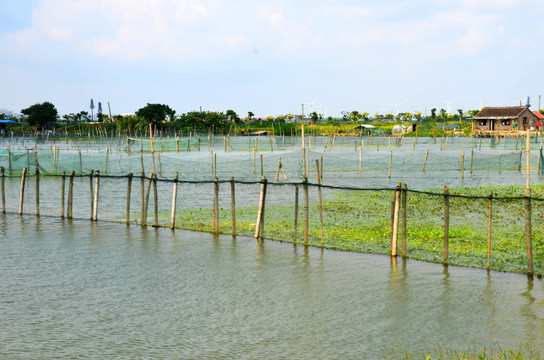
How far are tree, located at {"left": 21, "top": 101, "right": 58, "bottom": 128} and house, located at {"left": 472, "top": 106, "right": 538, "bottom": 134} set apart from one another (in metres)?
70.3

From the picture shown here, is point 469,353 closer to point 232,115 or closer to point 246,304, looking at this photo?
point 246,304

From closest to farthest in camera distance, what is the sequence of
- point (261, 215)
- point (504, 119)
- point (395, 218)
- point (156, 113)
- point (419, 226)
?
point (395, 218) < point (261, 215) < point (419, 226) < point (504, 119) < point (156, 113)

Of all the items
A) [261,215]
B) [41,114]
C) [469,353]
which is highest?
[41,114]

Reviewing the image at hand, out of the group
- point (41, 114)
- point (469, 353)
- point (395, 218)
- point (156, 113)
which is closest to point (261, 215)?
point (395, 218)

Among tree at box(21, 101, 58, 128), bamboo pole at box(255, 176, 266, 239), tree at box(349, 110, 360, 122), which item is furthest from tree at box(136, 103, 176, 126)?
bamboo pole at box(255, 176, 266, 239)

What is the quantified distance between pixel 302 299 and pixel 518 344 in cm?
349

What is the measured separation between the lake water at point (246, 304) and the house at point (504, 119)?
72.7 metres

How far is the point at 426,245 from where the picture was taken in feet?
45.8

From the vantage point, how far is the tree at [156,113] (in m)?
101

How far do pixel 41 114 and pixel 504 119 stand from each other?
7459cm

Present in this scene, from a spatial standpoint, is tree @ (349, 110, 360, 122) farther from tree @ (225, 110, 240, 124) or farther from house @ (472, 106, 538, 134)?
house @ (472, 106, 538, 134)

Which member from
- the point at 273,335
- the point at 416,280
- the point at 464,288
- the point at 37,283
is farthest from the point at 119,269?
the point at 464,288

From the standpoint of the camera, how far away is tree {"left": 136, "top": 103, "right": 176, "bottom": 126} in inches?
3986

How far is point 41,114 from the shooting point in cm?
10806
